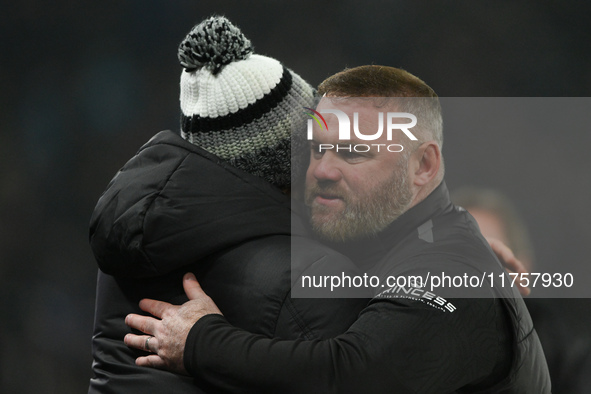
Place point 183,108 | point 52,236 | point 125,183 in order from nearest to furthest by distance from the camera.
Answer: point 125,183 → point 183,108 → point 52,236

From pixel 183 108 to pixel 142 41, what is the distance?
8.18 ft

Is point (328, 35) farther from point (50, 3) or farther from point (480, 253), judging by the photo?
point (480, 253)

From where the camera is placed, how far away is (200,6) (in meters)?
3.56

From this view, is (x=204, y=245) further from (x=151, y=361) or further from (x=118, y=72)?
(x=118, y=72)

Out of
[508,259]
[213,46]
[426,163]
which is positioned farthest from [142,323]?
[508,259]

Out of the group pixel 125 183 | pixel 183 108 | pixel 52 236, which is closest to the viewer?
pixel 125 183

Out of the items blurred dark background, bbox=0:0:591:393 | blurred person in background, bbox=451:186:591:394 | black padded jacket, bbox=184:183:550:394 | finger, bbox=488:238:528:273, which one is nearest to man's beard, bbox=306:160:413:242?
black padded jacket, bbox=184:183:550:394

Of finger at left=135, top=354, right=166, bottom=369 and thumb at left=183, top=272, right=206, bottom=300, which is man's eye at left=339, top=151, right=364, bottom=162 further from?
finger at left=135, top=354, right=166, bottom=369

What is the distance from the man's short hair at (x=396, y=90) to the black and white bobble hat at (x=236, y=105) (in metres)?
0.17

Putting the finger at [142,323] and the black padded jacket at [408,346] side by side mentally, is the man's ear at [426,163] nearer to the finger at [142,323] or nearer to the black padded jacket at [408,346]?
the black padded jacket at [408,346]

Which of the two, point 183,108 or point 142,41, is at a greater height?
point 142,41

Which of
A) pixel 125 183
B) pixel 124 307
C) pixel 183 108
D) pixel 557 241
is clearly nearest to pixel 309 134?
pixel 183 108

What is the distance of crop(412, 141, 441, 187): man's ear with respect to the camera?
54.0 inches

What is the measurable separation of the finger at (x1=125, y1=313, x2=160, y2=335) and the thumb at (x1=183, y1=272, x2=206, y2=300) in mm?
75
